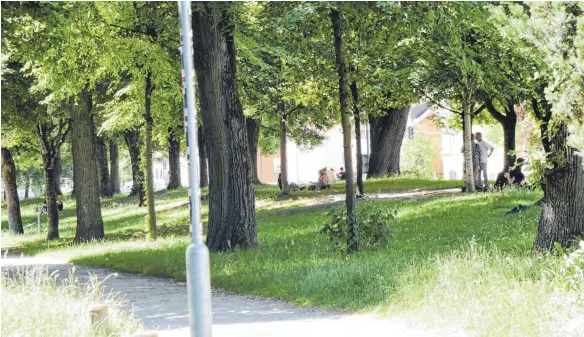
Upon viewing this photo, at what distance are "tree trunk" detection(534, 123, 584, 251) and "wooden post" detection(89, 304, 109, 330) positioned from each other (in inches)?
242

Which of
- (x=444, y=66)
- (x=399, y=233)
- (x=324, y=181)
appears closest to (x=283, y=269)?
(x=399, y=233)

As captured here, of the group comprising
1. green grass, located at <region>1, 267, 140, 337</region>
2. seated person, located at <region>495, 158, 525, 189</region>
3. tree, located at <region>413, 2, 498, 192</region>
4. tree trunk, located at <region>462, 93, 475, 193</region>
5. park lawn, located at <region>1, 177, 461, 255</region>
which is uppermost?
tree, located at <region>413, 2, 498, 192</region>

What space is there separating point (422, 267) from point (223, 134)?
6855 millimetres

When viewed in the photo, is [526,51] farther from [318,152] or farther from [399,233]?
[318,152]

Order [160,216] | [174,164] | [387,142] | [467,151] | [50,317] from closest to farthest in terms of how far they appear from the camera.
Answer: [50,317]
[467,151]
[160,216]
[387,142]
[174,164]

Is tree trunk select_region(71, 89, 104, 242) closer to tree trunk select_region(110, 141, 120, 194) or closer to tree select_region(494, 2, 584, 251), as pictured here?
tree select_region(494, 2, 584, 251)

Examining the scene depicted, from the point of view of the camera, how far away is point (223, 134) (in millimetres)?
16312

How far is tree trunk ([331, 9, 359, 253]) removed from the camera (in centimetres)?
1360

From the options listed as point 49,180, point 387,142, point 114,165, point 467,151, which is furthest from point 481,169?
point 114,165

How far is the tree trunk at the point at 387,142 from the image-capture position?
109 feet

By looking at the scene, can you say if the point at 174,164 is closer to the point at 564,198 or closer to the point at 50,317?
the point at 564,198

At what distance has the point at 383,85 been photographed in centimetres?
2434

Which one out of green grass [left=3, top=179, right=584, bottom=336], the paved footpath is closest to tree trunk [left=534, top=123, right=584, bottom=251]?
green grass [left=3, top=179, right=584, bottom=336]

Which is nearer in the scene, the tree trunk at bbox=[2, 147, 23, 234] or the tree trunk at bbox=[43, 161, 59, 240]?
the tree trunk at bbox=[43, 161, 59, 240]
